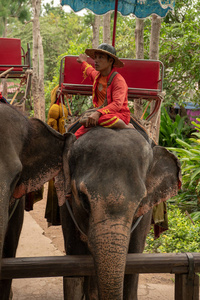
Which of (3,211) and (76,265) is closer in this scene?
(3,211)

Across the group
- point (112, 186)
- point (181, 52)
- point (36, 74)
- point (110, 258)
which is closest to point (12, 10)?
point (36, 74)

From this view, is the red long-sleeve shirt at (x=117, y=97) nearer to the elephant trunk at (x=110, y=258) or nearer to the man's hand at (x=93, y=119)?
the man's hand at (x=93, y=119)

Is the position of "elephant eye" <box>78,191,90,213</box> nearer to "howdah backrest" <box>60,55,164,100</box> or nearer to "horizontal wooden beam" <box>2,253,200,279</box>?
"horizontal wooden beam" <box>2,253,200,279</box>

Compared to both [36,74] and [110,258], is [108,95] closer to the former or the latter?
[110,258]

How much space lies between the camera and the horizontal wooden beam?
7.98 ft

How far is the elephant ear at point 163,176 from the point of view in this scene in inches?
115

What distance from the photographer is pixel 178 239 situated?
5.73 m

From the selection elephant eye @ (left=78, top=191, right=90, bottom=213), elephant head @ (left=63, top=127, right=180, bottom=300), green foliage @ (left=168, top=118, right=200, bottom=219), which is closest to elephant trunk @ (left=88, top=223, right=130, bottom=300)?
elephant head @ (left=63, top=127, right=180, bottom=300)

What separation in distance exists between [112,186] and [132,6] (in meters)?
3.40

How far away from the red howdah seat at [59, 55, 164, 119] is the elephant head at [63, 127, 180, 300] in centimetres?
139

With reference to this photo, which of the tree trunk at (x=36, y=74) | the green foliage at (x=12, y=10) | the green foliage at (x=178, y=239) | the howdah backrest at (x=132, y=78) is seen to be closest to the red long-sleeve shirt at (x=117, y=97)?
the howdah backrest at (x=132, y=78)

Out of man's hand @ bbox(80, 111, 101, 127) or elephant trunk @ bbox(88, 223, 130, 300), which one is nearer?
elephant trunk @ bbox(88, 223, 130, 300)

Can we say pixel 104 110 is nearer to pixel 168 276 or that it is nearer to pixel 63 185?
pixel 63 185

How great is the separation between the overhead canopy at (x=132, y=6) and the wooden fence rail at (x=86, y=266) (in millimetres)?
3120
